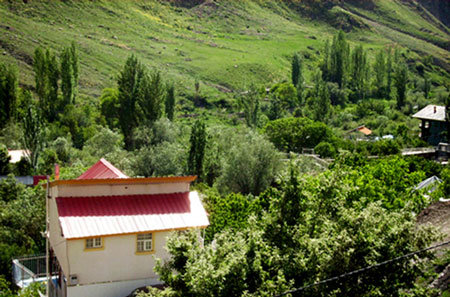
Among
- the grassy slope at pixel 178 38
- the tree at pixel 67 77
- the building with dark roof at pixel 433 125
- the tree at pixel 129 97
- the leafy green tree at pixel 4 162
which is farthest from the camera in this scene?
the grassy slope at pixel 178 38

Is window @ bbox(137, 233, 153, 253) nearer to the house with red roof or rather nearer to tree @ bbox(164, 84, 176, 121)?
the house with red roof

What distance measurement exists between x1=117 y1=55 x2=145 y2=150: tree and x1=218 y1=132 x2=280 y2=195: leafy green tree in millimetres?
19734

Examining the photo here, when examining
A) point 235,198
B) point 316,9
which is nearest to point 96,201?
point 235,198

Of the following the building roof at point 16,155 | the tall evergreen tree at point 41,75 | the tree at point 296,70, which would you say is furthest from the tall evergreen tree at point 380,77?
the building roof at point 16,155

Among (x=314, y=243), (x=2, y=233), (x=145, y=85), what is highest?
(x=145, y=85)

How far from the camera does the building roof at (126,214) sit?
19812mm

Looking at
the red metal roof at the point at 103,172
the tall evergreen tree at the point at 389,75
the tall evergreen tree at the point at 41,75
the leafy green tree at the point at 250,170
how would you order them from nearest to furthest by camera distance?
the red metal roof at the point at 103,172
the leafy green tree at the point at 250,170
the tall evergreen tree at the point at 41,75
the tall evergreen tree at the point at 389,75

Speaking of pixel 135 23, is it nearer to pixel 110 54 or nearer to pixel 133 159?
pixel 110 54

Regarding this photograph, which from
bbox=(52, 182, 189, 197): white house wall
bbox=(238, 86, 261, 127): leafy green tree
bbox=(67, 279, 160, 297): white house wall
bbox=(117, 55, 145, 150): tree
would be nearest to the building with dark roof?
bbox=(238, 86, 261, 127): leafy green tree

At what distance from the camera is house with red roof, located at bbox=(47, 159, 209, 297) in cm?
1973

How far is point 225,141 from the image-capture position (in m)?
58.6

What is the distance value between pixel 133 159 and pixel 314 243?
37.7 metres

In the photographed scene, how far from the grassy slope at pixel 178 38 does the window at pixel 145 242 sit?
70485 mm

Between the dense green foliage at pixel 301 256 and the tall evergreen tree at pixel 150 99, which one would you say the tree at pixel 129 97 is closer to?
the tall evergreen tree at pixel 150 99
